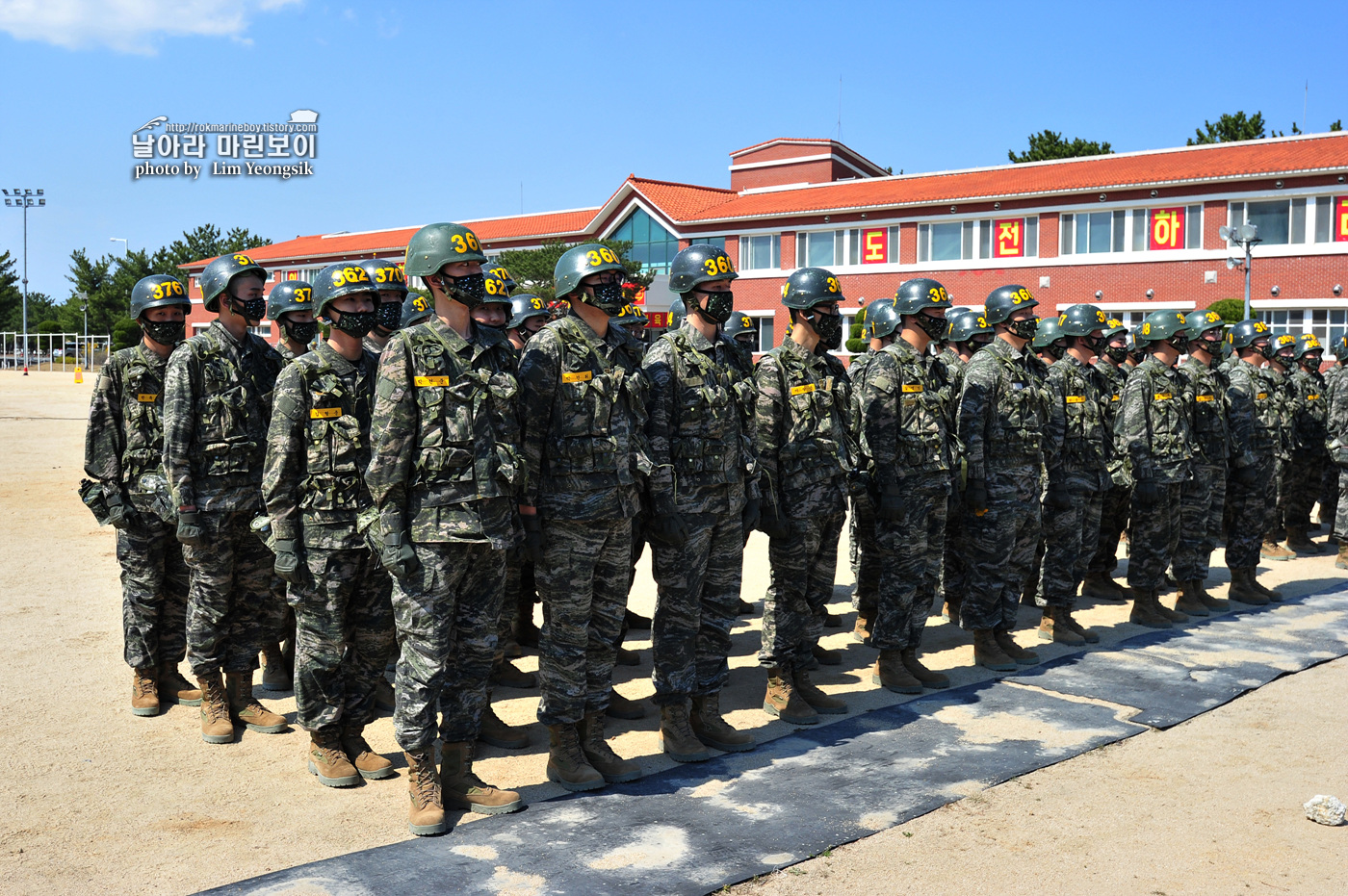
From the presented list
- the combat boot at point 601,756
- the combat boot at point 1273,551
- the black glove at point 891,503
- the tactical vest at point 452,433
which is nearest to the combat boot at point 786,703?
the combat boot at point 601,756

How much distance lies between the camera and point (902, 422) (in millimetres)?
6559

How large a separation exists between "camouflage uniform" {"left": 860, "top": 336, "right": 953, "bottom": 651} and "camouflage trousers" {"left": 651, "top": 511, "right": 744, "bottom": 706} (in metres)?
1.42

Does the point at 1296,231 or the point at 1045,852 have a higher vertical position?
the point at 1296,231

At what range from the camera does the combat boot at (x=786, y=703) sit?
5.90 meters

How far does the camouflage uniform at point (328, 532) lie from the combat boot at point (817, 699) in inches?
93.7

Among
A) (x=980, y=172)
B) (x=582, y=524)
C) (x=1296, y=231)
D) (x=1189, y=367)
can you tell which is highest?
(x=980, y=172)

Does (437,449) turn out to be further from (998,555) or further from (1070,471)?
(1070,471)

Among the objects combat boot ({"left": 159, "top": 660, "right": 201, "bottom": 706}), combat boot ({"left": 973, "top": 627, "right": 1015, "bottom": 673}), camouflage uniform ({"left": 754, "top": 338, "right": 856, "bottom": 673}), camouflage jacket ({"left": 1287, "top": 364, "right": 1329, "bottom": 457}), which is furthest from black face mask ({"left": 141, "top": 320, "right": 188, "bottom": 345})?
camouflage jacket ({"left": 1287, "top": 364, "right": 1329, "bottom": 457})

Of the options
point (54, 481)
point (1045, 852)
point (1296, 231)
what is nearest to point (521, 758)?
point (1045, 852)

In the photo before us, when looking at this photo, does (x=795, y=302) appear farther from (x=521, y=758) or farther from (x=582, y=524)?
(x=521, y=758)

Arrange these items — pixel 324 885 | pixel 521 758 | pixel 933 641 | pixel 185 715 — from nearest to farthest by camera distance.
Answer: pixel 324 885
pixel 521 758
pixel 185 715
pixel 933 641

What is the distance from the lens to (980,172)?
121ft

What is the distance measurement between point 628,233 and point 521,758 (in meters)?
40.6

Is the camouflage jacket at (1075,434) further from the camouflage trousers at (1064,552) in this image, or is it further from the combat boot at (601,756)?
the combat boot at (601,756)
